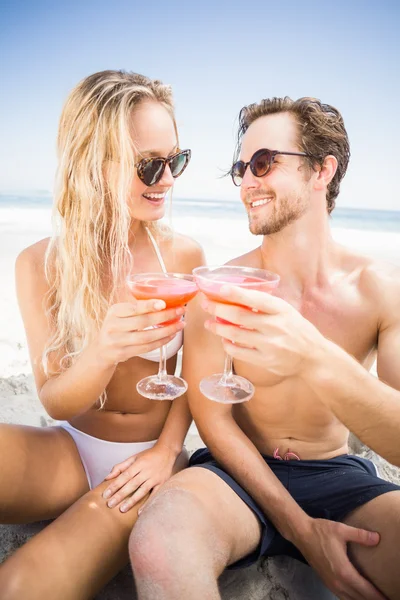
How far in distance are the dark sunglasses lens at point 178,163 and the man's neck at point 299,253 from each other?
68 centimetres

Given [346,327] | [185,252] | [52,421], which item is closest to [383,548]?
[346,327]

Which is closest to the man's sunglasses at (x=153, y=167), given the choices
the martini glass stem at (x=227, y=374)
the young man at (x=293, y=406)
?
the young man at (x=293, y=406)

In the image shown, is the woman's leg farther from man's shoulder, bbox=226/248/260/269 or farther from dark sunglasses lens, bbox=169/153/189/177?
dark sunglasses lens, bbox=169/153/189/177

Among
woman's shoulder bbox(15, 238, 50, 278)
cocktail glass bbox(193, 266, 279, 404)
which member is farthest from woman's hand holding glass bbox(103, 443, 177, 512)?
woman's shoulder bbox(15, 238, 50, 278)

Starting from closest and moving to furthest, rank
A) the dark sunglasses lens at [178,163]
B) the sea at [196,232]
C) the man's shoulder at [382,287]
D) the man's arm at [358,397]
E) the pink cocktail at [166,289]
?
the man's arm at [358,397] → the pink cocktail at [166,289] → the man's shoulder at [382,287] → the dark sunglasses lens at [178,163] → the sea at [196,232]

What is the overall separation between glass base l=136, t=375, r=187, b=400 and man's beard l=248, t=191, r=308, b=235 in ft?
3.34

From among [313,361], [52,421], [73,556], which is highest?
[313,361]

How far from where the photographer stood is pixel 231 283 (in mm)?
1554

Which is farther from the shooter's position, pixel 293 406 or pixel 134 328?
pixel 293 406

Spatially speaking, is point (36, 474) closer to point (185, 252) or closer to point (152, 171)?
point (185, 252)

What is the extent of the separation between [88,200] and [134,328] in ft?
3.36

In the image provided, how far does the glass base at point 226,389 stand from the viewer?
1.83m

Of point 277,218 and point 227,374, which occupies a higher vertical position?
point 277,218

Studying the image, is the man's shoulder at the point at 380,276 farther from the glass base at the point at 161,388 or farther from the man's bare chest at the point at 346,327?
the glass base at the point at 161,388
